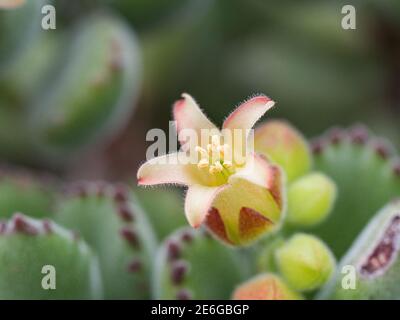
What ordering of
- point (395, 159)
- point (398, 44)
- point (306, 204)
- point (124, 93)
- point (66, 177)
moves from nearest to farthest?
point (306, 204) < point (395, 159) < point (124, 93) < point (66, 177) < point (398, 44)

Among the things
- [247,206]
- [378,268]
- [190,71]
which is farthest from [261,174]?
[190,71]

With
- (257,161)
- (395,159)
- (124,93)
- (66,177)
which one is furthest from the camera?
(66,177)

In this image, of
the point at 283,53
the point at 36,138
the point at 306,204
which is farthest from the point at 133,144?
the point at 306,204

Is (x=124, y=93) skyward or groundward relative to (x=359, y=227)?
skyward

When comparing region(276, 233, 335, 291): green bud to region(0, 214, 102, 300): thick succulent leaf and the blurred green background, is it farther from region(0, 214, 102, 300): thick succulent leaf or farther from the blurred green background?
the blurred green background

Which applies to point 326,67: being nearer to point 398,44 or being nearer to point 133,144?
point 398,44

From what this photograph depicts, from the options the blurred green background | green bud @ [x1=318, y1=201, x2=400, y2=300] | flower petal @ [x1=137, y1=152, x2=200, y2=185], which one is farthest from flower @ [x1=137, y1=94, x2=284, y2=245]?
the blurred green background

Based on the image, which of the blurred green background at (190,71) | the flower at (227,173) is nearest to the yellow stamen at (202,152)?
the flower at (227,173)
